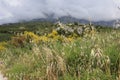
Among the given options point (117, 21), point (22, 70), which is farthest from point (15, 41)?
point (117, 21)

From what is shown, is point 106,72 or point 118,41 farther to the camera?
point 118,41

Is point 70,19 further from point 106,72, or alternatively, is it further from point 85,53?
point 106,72

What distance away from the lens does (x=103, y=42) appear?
345 inches

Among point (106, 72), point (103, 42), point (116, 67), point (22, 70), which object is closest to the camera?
point (106, 72)

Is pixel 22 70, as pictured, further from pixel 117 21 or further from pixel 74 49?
pixel 117 21

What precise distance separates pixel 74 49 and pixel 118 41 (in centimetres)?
105

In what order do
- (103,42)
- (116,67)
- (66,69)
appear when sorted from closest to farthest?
(116,67) < (66,69) < (103,42)

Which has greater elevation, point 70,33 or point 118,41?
point 118,41

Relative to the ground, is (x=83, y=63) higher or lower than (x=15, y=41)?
higher

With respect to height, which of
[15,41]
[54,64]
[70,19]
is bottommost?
[15,41]

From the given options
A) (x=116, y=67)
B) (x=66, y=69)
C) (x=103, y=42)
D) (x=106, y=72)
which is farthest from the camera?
(x=103, y=42)

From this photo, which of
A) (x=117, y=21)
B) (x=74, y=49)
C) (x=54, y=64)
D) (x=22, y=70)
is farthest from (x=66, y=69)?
(x=22, y=70)

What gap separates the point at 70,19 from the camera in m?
9.75

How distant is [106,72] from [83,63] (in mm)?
1161
